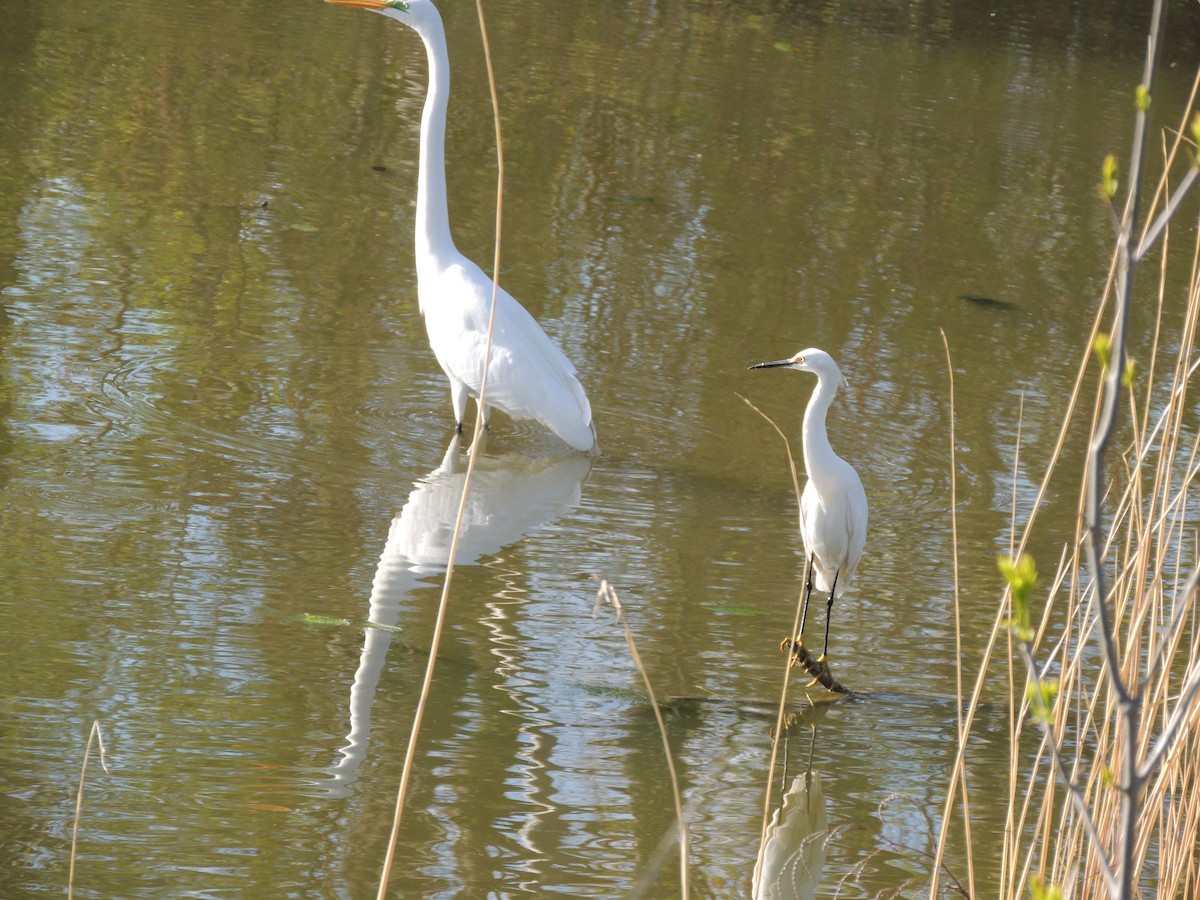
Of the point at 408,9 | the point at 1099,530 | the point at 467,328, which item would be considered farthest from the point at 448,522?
the point at 1099,530

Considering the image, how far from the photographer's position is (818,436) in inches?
121

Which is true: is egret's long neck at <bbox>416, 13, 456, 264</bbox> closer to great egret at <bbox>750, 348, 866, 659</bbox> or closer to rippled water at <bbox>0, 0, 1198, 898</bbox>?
rippled water at <bbox>0, 0, 1198, 898</bbox>

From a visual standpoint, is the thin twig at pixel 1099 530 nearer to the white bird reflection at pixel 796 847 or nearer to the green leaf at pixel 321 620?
the white bird reflection at pixel 796 847

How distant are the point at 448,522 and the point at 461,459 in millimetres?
469

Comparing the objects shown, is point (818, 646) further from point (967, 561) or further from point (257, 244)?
point (257, 244)

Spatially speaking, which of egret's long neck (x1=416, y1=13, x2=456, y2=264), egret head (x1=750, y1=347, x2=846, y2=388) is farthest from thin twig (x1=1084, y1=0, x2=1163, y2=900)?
egret's long neck (x1=416, y1=13, x2=456, y2=264)

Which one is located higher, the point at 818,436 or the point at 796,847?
the point at 818,436

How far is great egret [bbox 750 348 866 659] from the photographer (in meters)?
2.98

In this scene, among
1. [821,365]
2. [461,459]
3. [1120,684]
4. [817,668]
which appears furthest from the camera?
[461,459]

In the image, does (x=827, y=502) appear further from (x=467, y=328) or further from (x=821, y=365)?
(x=467, y=328)

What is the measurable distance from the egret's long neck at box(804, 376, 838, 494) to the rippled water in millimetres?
410

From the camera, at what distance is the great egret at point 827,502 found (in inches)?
117

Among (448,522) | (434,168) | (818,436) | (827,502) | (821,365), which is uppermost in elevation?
(434,168)

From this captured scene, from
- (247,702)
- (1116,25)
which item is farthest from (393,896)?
(1116,25)
